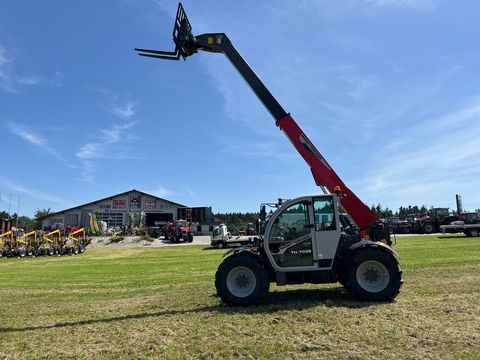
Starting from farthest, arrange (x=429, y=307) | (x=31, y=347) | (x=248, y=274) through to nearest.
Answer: (x=248, y=274) → (x=429, y=307) → (x=31, y=347)

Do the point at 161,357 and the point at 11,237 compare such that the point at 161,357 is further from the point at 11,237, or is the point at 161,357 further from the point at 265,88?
the point at 11,237

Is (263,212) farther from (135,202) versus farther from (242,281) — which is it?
(135,202)

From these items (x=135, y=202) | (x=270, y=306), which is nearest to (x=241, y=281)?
(x=270, y=306)

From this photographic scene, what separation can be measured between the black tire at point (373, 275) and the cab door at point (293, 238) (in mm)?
843

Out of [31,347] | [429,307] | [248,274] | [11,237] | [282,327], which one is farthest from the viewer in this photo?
[11,237]

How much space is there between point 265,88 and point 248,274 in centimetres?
525

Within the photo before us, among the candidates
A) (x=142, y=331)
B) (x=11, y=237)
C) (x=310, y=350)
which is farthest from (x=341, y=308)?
(x=11, y=237)

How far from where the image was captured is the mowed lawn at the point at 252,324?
5477 millimetres

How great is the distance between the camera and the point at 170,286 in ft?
39.5

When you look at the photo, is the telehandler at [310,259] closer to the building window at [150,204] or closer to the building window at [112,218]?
the building window at [150,204]

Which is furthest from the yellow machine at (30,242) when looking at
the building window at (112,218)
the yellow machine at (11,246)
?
the building window at (112,218)

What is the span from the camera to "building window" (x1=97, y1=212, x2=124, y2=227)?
7519cm

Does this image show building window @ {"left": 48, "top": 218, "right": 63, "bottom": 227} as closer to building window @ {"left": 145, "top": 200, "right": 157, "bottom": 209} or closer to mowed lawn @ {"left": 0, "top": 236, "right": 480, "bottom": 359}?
building window @ {"left": 145, "top": 200, "right": 157, "bottom": 209}

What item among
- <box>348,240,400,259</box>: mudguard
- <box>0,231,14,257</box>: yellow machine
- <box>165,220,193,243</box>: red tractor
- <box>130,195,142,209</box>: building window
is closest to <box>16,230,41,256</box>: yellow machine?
<box>0,231,14,257</box>: yellow machine
